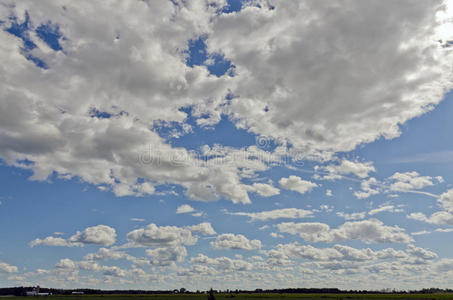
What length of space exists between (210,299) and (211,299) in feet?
0.83

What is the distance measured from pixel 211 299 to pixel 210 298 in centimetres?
37

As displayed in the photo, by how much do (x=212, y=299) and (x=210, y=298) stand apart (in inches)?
22.1

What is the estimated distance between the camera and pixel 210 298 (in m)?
90.6

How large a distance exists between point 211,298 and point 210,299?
1.33ft

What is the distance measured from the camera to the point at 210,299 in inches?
3565

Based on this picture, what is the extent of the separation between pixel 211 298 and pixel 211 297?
37cm

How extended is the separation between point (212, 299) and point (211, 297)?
2.55 ft

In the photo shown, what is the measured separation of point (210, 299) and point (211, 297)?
2.42 feet

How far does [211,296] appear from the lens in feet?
295

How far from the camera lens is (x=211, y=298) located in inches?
3561

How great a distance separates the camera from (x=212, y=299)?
9062 centimetres

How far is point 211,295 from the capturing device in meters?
89.6

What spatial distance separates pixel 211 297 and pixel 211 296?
54 centimetres
